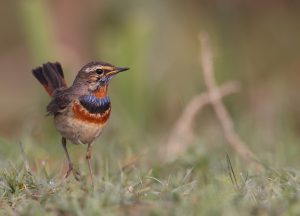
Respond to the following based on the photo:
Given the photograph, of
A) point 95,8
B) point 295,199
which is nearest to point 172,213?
point 295,199

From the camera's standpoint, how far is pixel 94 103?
5.65 meters

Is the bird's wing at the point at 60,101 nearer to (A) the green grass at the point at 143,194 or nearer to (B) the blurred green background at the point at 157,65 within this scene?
(A) the green grass at the point at 143,194

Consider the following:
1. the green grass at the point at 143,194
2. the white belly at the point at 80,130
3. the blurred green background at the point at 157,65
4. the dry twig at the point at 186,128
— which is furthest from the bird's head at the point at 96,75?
the dry twig at the point at 186,128

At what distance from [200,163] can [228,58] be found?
3.05m

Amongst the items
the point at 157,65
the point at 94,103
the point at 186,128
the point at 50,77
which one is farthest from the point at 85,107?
the point at 157,65

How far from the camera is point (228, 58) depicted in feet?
30.1

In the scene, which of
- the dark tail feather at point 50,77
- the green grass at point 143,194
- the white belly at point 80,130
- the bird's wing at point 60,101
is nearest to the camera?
the green grass at point 143,194

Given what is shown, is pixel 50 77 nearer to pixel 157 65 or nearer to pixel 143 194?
pixel 143 194

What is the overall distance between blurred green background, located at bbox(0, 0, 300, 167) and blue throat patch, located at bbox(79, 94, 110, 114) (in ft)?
2.84

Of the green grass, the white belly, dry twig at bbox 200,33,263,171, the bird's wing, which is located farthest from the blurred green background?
the green grass

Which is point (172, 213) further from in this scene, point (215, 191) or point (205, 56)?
point (205, 56)

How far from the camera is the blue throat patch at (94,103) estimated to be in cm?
561

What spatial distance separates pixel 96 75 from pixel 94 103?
0.24m

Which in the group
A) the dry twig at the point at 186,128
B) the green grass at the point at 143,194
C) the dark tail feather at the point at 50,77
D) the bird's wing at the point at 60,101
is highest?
the dark tail feather at the point at 50,77
